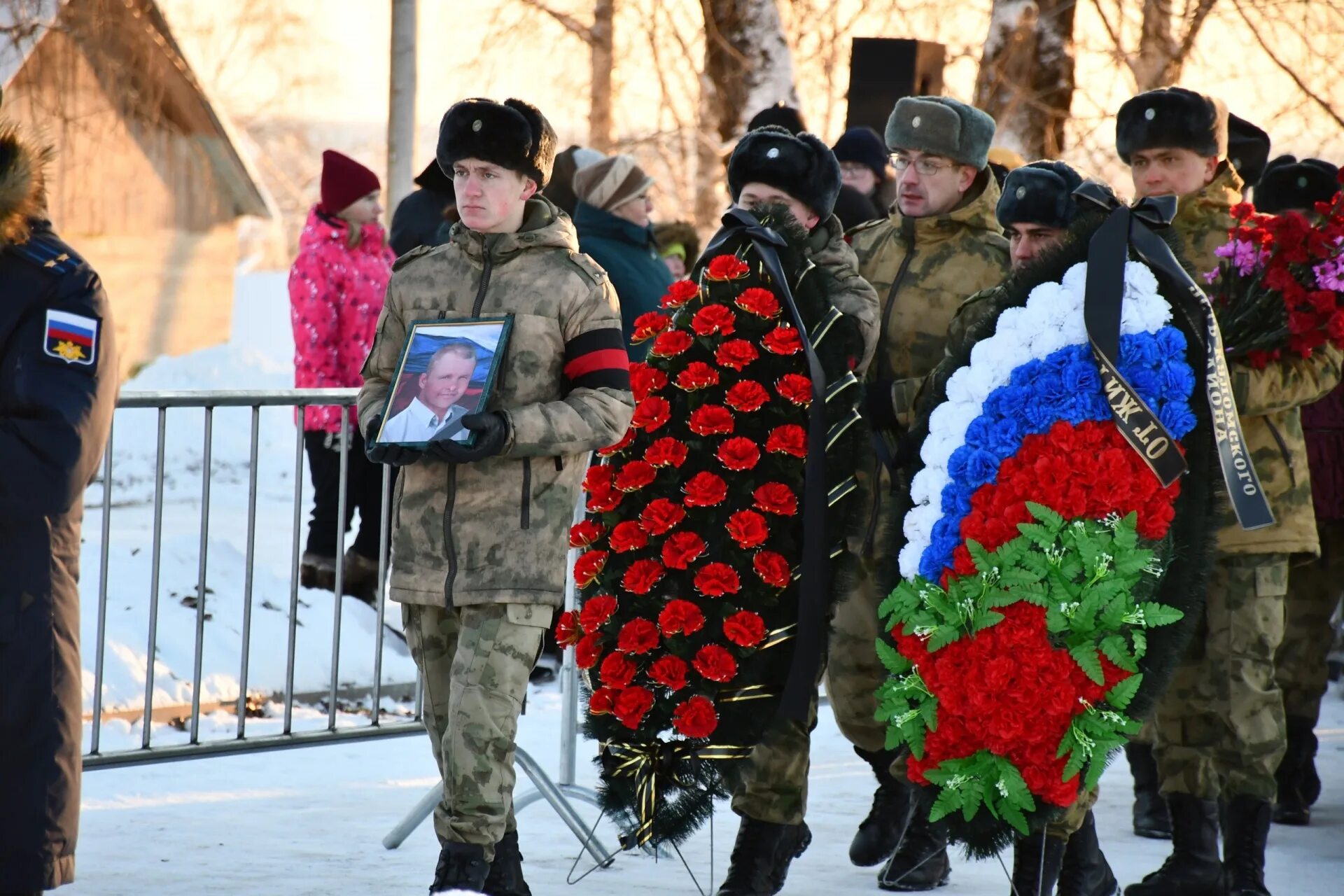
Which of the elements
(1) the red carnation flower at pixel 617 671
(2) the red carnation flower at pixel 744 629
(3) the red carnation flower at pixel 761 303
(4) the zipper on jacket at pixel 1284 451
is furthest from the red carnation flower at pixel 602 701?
(4) the zipper on jacket at pixel 1284 451

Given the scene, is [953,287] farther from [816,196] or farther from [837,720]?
[837,720]

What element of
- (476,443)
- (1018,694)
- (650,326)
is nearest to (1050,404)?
(1018,694)

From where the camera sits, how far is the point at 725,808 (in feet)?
19.7

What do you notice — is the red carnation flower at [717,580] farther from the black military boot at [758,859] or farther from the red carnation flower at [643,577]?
the black military boot at [758,859]

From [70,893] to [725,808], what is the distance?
2.22 meters

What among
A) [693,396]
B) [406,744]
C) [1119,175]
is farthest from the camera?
[1119,175]

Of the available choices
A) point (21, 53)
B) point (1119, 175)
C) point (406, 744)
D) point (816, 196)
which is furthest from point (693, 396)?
point (1119, 175)

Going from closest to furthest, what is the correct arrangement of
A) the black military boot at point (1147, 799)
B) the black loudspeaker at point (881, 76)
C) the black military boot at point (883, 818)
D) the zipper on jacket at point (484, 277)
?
the zipper on jacket at point (484, 277) → the black military boot at point (883, 818) → the black military boot at point (1147, 799) → the black loudspeaker at point (881, 76)

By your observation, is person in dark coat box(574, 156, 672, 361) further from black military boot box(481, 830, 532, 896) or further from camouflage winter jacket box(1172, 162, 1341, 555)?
black military boot box(481, 830, 532, 896)

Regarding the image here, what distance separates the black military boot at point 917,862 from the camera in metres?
4.98

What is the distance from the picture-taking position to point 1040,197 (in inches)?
184

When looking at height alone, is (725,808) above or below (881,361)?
below

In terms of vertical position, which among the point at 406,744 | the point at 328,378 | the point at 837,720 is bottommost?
the point at 406,744

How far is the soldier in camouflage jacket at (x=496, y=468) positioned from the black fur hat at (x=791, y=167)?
0.65 metres
